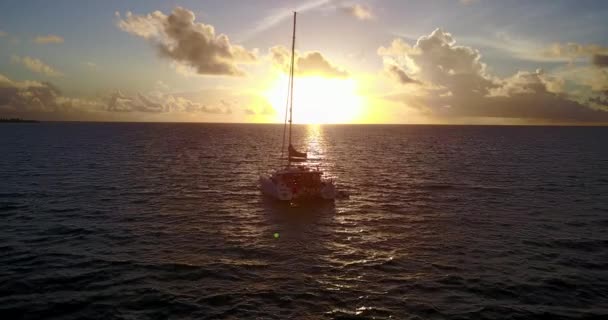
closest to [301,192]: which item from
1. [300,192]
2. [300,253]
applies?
[300,192]

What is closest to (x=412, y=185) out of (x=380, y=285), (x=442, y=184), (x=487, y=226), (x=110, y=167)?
(x=442, y=184)

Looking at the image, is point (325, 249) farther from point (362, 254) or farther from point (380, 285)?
A: point (380, 285)

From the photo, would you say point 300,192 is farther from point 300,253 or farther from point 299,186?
point 300,253

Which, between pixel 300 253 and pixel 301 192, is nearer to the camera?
pixel 300 253

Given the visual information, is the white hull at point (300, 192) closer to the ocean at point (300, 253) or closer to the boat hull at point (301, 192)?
the boat hull at point (301, 192)

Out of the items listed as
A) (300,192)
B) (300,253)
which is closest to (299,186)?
(300,192)

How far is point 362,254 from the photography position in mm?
25172

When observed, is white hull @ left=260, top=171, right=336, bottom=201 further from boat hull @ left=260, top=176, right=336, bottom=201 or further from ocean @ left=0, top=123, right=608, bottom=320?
ocean @ left=0, top=123, right=608, bottom=320

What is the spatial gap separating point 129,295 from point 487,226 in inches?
1045

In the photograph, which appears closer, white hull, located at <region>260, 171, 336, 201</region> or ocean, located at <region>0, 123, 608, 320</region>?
ocean, located at <region>0, 123, 608, 320</region>

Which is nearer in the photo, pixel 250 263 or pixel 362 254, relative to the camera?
pixel 250 263

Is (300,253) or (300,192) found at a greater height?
(300,192)

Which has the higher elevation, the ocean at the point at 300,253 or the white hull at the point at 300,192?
the white hull at the point at 300,192

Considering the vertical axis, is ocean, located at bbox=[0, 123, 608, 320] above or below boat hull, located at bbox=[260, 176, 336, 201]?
below
